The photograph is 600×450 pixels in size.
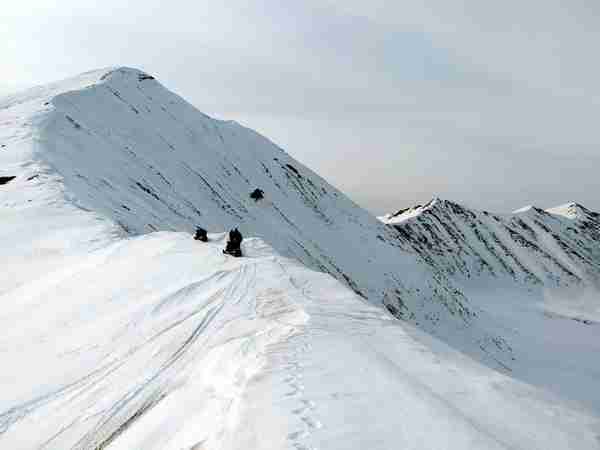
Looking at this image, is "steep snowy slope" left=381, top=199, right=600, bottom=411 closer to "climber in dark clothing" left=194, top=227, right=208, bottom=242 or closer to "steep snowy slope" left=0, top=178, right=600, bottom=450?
"climber in dark clothing" left=194, top=227, right=208, bottom=242

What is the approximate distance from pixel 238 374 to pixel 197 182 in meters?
54.0

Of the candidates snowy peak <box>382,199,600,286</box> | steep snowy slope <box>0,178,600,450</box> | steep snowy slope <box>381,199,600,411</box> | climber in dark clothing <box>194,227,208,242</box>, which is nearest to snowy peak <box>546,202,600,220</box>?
steep snowy slope <box>381,199,600,411</box>

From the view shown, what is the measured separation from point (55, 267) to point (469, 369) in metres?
14.5

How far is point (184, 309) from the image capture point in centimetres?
1052

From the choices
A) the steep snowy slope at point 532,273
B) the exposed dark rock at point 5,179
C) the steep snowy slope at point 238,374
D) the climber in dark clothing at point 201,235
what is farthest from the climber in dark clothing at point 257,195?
the steep snowy slope at point 238,374

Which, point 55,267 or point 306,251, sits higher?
point 55,267

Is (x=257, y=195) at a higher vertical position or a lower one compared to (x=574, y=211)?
lower

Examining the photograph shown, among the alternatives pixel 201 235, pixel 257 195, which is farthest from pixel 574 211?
pixel 201 235

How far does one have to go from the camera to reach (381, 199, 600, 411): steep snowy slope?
198 feet

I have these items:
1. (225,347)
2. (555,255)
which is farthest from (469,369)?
(555,255)

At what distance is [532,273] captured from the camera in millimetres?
116000

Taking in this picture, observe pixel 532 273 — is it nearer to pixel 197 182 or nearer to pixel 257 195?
pixel 257 195

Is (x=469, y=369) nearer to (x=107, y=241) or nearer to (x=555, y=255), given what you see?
(x=107, y=241)

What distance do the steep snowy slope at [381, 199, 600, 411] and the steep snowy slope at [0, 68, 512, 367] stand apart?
679cm
